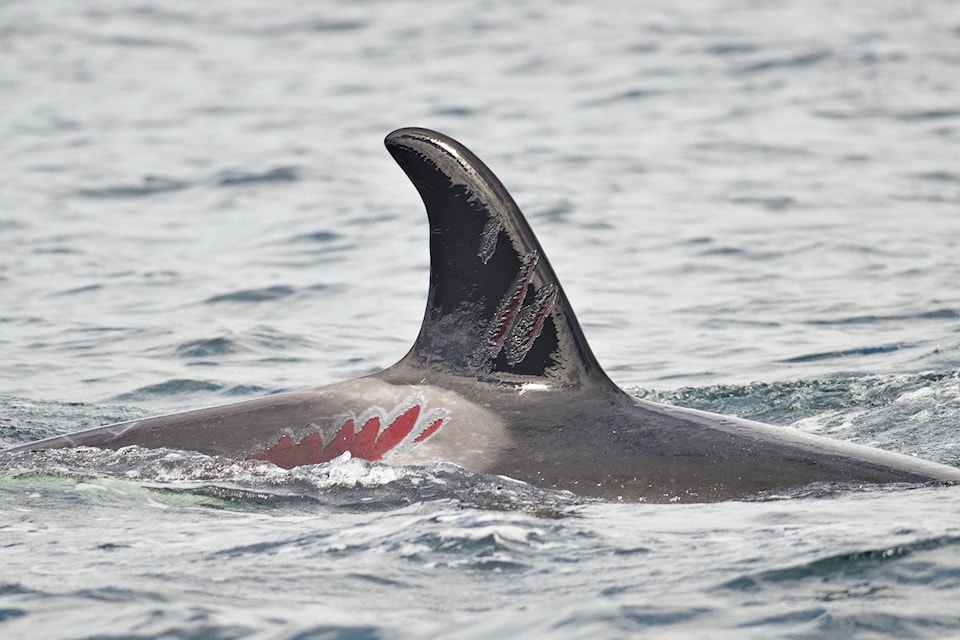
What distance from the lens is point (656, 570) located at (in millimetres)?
5754

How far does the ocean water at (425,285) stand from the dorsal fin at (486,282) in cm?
68

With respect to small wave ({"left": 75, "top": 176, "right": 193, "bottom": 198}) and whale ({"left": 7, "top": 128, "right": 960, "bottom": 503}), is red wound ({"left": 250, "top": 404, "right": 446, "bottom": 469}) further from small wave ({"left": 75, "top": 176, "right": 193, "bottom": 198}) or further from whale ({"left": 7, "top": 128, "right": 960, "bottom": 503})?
small wave ({"left": 75, "top": 176, "right": 193, "bottom": 198})

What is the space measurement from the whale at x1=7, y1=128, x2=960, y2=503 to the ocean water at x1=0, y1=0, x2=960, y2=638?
0.18 meters

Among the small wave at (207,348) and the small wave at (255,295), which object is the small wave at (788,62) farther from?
the small wave at (207,348)

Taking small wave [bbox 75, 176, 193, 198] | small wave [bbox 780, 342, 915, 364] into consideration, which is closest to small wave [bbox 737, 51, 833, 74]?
small wave [bbox 75, 176, 193, 198]

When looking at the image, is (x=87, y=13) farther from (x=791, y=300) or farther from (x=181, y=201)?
(x=791, y=300)

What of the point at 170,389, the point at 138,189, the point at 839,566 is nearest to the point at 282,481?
the point at 839,566

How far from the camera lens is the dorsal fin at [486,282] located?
23.0 ft

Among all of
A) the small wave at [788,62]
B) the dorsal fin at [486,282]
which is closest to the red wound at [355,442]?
the dorsal fin at [486,282]

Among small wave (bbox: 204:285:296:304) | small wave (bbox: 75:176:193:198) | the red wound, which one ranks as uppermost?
small wave (bbox: 75:176:193:198)

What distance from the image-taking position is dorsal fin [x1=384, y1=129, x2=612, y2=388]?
6996 millimetres

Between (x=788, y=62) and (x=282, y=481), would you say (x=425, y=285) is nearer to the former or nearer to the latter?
(x=282, y=481)

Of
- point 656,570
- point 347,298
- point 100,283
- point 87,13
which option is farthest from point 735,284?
point 87,13

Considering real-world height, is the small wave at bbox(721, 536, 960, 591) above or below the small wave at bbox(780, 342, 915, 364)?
above
